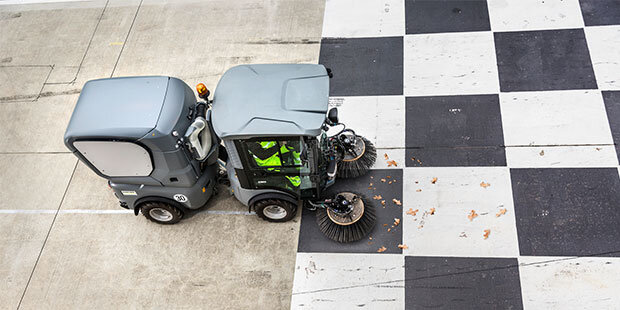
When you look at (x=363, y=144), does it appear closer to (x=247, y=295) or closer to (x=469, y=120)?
(x=469, y=120)

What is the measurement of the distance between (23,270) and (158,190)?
168 cm

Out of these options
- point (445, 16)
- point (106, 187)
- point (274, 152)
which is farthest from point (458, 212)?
point (106, 187)

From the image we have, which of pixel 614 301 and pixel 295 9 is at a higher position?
pixel 295 9

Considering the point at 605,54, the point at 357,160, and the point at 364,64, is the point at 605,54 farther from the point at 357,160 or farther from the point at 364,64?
the point at 357,160

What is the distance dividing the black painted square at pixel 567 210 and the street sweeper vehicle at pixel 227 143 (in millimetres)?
1502

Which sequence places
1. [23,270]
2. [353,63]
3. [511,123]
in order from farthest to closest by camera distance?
[353,63] < [511,123] < [23,270]

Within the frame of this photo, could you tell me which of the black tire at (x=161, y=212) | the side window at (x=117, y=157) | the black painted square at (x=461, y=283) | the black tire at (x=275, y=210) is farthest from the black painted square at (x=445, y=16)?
the side window at (x=117, y=157)

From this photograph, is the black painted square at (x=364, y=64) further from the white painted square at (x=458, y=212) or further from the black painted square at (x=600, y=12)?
the black painted square at (x=600, y=12)

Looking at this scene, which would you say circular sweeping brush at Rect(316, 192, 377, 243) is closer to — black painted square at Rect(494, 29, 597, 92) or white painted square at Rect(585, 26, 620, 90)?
black painted square at Rect(494, 29, 597, 92)

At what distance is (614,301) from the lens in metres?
4.57

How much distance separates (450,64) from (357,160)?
6.25 feet

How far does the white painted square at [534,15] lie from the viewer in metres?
6.65

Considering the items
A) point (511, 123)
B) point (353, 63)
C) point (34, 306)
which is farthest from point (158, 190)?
point (511, 123)

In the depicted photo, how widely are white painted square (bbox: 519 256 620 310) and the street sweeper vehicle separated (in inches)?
59.3
